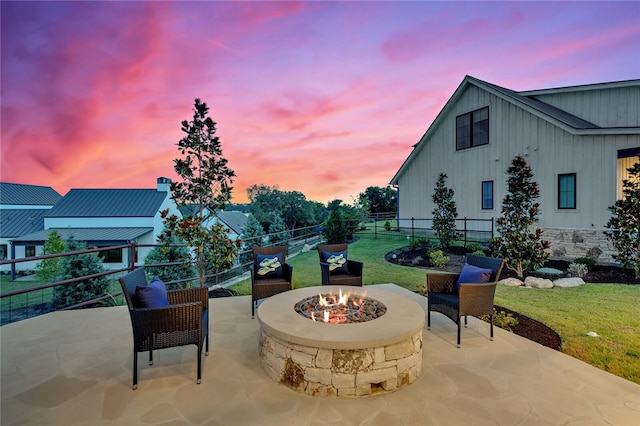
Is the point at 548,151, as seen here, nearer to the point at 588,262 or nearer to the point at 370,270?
the point at 588,262

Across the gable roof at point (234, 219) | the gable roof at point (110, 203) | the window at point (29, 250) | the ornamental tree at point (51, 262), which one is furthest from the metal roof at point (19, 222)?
the gable roof at point (234, 219)

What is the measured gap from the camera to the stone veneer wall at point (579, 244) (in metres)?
7.33

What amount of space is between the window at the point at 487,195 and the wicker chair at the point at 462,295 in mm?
7158

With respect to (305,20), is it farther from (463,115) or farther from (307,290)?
(463,115)

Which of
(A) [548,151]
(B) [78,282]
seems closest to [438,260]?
(A) [548,151]

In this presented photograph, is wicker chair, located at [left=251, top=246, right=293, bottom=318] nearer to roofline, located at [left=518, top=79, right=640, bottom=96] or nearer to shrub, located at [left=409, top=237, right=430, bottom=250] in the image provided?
shrub, located at [left=409, top=237, right=430, bottom=250]

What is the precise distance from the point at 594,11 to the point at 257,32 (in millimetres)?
7222

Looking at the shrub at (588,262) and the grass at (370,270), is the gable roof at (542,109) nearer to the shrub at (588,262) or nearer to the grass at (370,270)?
the shrub at (588,262)

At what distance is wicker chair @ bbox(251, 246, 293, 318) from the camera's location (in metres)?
4.22

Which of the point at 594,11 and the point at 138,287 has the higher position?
the point at 594,11

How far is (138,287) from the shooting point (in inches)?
107

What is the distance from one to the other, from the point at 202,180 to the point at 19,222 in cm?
2510

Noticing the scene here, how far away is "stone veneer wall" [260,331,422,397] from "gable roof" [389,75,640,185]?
26.9 ft

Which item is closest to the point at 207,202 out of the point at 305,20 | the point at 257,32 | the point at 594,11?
the point at 257,32
